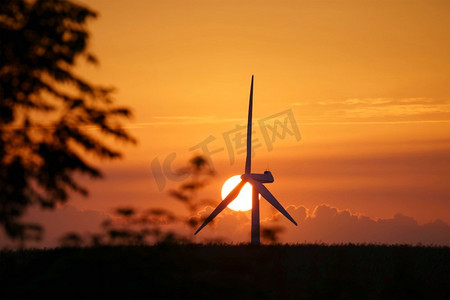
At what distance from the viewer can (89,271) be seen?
25.1 meters

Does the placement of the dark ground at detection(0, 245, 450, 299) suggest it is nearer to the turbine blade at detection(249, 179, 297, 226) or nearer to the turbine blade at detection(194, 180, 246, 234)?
the turbine blade at detection(194, 180, 246, 234)

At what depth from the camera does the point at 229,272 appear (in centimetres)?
2905

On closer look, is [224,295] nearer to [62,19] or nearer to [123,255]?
[123,255]

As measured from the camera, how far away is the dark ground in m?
25.1

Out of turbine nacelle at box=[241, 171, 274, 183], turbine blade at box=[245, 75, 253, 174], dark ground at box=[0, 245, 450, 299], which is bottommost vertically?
dark ground at box=[0, 245, 450, 299]

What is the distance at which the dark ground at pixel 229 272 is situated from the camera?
2511cm

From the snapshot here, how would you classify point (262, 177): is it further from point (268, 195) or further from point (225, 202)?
point (225, 202)

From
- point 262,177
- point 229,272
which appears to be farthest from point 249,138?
point 229,272

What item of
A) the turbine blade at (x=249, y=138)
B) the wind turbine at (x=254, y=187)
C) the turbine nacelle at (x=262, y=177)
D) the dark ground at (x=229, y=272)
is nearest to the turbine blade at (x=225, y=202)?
the wind turbine at (x=254, y=187)

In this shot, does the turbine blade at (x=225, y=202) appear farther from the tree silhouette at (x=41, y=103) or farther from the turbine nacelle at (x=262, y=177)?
the tree silhouette at (x=41, y=103)

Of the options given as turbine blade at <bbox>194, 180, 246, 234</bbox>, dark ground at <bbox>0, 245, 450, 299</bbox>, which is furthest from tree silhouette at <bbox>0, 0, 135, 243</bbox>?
turbine blade at <bbox>194, 180, 246, 234</bbox>

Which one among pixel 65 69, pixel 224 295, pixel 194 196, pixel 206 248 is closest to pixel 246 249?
pixel 206 248

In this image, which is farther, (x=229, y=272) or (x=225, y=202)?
(x=225, y=202)

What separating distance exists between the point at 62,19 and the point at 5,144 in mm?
5728
